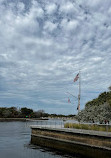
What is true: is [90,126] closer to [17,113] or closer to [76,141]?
[76,141]

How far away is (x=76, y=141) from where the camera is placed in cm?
2336

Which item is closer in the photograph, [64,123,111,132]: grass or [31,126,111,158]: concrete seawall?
[31,126,111,158]: concrete seawall

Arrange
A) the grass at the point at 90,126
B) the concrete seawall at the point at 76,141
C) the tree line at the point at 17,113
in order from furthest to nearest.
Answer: the tree line at the point at 17,113 < the grass at the point at 90,126 < the concrete seawall at the point at 76,141

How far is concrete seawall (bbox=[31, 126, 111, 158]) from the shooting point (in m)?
20.1

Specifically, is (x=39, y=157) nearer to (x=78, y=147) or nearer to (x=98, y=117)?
(x=78, y=147)

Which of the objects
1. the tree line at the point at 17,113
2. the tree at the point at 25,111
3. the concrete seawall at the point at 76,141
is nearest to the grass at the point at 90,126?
the concrete seawall at the point at 76,141

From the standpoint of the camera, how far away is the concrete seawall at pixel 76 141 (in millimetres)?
20078

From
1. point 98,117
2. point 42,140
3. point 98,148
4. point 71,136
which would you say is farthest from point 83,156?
point 98,117

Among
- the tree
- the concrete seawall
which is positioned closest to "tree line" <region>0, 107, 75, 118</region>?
the tree

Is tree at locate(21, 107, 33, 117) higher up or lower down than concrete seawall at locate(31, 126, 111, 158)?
higher up

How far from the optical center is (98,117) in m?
30.6

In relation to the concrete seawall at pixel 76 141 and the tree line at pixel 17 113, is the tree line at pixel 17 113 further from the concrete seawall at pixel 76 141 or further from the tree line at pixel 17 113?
the concrete seawall at pixel 76 141

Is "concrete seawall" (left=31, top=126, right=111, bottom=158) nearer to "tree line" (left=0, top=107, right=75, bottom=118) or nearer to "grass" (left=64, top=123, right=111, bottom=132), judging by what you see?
"grass" (left=64, top=123, right=111, bottom=132)

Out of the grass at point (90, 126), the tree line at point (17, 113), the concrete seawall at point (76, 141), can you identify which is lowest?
the concrete seawall at point (76, 141)
